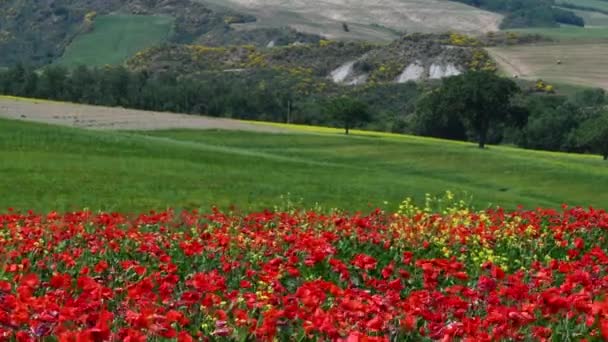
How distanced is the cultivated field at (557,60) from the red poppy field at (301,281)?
135 m

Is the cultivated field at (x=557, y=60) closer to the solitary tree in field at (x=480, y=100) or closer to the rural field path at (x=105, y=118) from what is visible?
the solitary tree in field at (x=480, y=100)

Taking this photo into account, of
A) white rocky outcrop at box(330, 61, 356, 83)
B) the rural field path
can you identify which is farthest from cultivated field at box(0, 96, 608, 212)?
white rocky outcrop at box(330, 61, 356, 83)

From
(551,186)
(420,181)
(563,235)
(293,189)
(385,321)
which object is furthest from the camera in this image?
(551,186)

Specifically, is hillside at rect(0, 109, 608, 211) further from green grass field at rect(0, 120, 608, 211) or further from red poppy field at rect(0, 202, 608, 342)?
red poppy field at rect(0, 202, 608, 342)

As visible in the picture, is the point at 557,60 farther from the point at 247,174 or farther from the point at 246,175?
the point at 246,175

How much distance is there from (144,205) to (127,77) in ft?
315

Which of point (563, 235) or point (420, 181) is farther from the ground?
point (563, 235)

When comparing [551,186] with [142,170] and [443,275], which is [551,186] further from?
[443,275]

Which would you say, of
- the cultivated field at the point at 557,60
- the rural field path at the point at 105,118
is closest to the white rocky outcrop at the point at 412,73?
the cultivated field at the point at 557,60

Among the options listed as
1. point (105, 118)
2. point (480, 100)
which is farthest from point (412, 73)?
point (105, 118)

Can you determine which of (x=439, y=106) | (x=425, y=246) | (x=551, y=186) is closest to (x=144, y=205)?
(x=425, y=246)

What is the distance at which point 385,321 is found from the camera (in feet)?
25.1

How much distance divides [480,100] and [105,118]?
97.7ft

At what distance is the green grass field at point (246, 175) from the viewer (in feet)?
101
